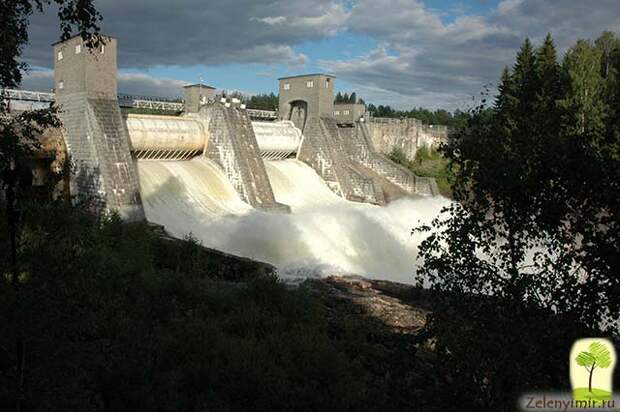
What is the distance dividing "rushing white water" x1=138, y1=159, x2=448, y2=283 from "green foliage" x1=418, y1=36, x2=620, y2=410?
9.84 m

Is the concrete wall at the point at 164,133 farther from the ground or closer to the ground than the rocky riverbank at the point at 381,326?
farther from the ground

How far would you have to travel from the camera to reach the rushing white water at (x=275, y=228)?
627 inches

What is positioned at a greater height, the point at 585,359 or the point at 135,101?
the point at 135,101

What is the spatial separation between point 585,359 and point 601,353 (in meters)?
0.11

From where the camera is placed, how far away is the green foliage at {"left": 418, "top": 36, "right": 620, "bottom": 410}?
351cm

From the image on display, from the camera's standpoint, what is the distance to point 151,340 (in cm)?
607

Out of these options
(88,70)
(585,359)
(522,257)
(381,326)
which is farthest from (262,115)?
(585,359)

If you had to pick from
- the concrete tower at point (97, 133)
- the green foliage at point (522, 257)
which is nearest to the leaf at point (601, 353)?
the green foliage at point (522, 257)

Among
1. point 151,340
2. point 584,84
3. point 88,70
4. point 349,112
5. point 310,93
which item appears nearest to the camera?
point 151,340

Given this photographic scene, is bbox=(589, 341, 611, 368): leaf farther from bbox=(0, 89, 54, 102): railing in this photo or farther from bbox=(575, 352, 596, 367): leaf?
bbox=(0, 89, 54, 102): railing

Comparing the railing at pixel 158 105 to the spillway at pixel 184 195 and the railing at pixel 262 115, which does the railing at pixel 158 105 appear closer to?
the railing at pixel 262 115

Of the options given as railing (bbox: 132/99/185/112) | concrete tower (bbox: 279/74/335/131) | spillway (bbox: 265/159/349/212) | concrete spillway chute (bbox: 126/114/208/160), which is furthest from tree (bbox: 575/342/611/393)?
concrete tower (bbox: 279/74/335/131)

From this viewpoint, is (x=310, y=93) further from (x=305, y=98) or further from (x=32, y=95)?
(x=32, y=95)

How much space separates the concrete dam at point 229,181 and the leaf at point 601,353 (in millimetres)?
10935
